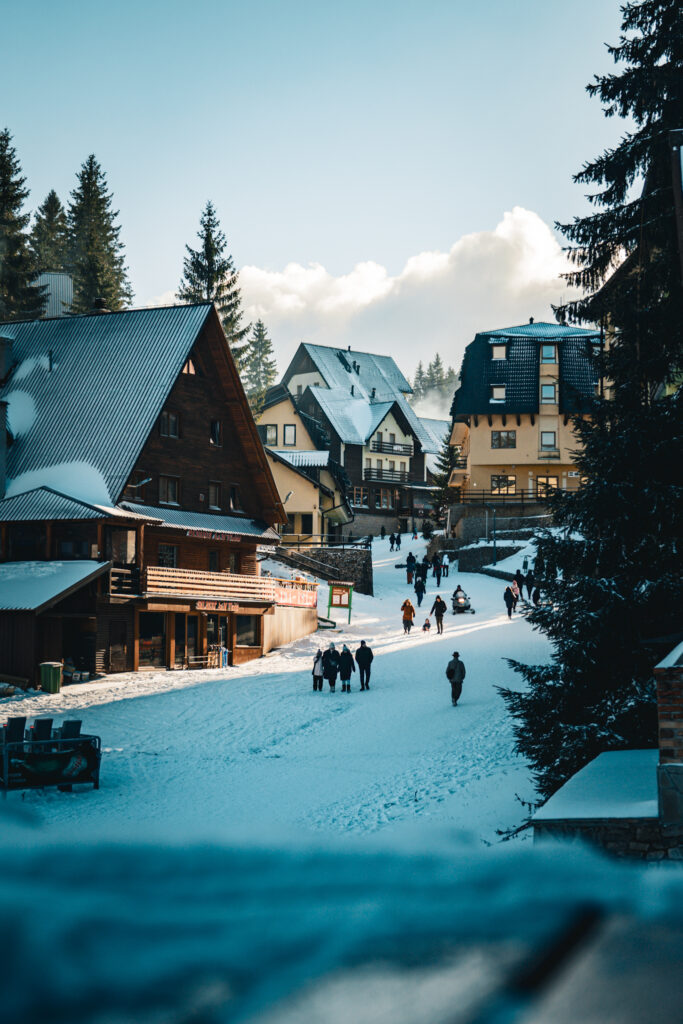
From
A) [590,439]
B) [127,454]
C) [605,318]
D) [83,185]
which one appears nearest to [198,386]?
[127,454]

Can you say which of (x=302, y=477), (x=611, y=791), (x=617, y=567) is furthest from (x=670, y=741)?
(x=302, y=477)

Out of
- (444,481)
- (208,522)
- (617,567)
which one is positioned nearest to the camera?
(617,567)

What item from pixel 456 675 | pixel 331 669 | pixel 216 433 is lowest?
pixel 331 669

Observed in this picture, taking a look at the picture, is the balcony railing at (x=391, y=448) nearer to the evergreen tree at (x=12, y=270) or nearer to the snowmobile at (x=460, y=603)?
the evergreen tree at (x=12, y=270)

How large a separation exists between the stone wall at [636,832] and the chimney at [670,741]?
13cm

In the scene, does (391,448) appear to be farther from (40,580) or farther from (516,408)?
(40,580)

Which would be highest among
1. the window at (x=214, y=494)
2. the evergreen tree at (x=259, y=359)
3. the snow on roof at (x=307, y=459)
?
the evergreen tree at (x=259, y=359)

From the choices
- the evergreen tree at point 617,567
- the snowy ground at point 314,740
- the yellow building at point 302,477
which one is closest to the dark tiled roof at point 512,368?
the yellow building at point 302,477

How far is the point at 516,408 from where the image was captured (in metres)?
74.5

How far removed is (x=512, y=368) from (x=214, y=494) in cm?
3766

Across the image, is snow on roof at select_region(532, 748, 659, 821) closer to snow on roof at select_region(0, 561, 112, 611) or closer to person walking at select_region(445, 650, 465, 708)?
person walking at select_region(445, 650, 465, 708)

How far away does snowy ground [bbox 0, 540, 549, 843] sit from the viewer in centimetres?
1797

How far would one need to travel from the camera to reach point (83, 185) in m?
107

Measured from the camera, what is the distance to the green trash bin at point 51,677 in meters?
32.3
